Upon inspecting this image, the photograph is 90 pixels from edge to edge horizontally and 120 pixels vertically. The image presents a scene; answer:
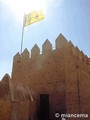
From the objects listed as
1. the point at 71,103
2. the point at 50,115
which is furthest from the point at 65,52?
the point at 50,115

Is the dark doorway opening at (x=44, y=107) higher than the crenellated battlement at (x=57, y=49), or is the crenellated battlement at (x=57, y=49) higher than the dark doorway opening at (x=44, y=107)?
the crenellated battlement at (x=57, y=49)

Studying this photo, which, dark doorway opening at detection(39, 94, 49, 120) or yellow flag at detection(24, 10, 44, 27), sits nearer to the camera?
dark doorway opening at detection(39, 94, 49, 120)

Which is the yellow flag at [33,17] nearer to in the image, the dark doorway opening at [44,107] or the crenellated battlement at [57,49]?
the crenellated battlement at [57,49]

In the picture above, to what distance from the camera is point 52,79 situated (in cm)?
1212

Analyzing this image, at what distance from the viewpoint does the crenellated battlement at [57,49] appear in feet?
41.5

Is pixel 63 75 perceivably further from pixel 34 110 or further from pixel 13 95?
pixel 13 95

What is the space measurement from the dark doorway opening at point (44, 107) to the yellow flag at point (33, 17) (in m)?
7.02

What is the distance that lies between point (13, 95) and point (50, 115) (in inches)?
130

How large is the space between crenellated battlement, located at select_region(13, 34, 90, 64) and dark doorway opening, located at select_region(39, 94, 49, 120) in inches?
126

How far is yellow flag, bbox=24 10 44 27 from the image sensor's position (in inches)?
623

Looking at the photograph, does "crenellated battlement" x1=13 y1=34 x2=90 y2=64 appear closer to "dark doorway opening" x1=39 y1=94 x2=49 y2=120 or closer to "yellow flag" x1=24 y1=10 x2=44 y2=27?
"yellow flag" x1=24 y1=10 x2=44 y2=27

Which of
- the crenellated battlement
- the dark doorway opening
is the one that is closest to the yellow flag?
the crenellated battlement

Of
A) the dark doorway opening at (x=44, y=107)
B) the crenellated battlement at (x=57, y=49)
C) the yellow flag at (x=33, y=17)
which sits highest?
the yellow flag at (x=33, y=17)

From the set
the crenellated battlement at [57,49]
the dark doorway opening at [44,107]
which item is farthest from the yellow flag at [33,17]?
the dark doorway opening at [44,107]
